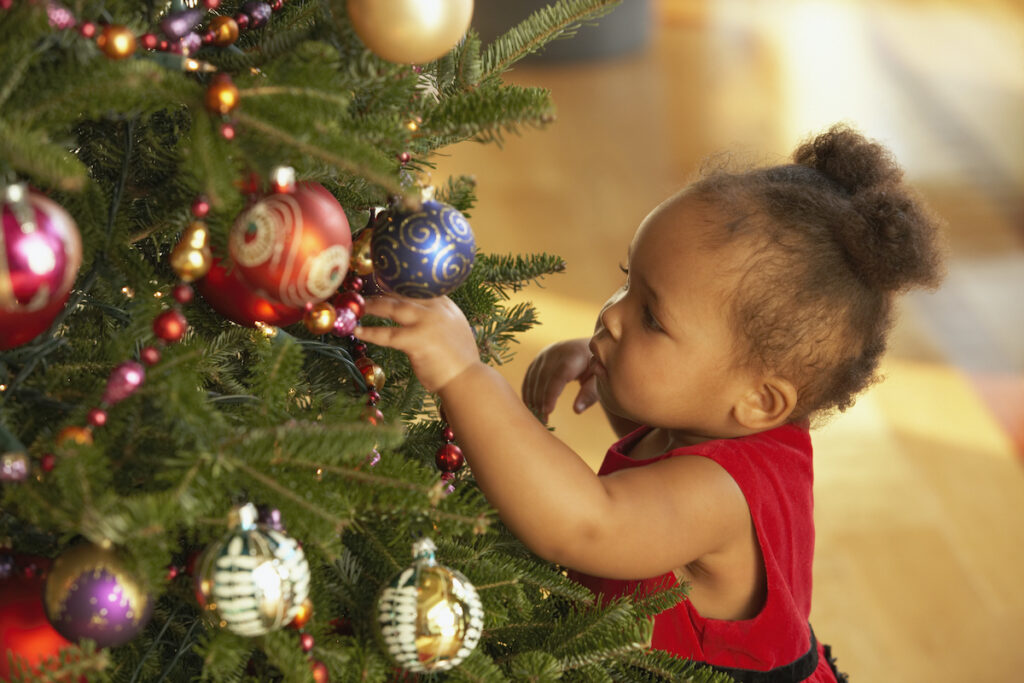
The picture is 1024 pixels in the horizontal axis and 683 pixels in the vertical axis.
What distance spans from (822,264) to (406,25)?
1.50 ft

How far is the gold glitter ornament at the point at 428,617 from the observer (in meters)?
0.59

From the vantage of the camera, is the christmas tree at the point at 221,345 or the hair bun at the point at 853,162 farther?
the hair bun at the point at 853,162

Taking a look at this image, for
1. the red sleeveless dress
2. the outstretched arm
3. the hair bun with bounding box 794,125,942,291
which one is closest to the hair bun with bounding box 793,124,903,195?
the hair bun with bounding box 794,125,942,291

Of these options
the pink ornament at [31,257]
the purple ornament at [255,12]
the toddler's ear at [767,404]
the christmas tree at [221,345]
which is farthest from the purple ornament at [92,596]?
the toddler's ear at [767,404]

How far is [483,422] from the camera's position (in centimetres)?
73

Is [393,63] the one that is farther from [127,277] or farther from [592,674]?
[592,674]

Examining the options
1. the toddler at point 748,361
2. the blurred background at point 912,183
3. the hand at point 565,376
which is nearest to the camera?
the toddler at point 748,361

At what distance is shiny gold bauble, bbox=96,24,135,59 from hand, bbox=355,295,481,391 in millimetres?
244

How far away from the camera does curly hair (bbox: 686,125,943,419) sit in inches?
34.1

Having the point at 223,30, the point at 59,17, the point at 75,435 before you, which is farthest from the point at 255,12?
the point at 75,435

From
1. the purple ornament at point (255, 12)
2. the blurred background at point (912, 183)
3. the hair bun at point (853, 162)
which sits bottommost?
the blurred background at point (912, 183)

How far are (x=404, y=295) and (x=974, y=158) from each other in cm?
307

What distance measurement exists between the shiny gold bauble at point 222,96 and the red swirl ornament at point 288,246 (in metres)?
0.06

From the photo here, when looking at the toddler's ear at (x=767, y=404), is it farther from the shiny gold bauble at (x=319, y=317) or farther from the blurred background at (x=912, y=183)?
the shiny gold bauble at (x=319, y=317)
